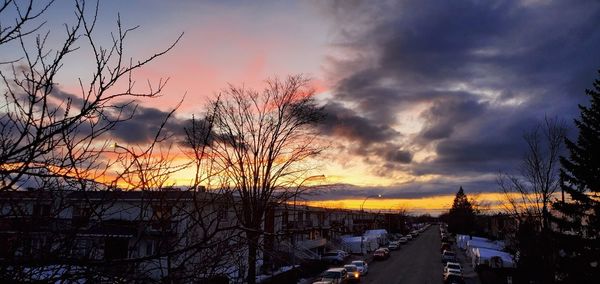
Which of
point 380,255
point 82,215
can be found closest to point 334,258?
point 380,255

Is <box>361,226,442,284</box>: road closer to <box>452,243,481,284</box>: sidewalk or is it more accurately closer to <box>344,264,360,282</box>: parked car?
<box>344,264,360,282</box>: parked car

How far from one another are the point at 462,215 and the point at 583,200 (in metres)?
116

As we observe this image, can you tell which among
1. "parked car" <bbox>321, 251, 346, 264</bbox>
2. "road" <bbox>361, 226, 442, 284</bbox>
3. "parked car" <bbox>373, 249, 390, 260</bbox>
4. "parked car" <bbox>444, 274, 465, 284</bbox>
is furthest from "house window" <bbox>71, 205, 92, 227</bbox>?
"parked car" <bbox>373, 249, 390, 260</bbox>

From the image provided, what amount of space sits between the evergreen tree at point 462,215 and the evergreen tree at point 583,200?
96526 millimetres

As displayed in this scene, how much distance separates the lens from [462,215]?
454 feet

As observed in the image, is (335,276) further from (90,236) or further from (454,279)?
(90,236)

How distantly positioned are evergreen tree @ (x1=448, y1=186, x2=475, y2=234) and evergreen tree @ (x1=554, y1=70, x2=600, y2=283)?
96.5 meters

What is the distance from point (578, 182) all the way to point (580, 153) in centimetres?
171

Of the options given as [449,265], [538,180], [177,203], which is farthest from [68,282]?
[449,265]

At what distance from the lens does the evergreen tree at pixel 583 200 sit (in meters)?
26.5

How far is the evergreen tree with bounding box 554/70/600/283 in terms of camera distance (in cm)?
2645

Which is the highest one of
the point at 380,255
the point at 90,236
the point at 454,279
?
the point at 90,236

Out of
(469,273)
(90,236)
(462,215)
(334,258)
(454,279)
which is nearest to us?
(90,236)

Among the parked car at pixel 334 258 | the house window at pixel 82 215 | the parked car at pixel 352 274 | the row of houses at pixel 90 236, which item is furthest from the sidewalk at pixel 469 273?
the house window at pixel 82 215
